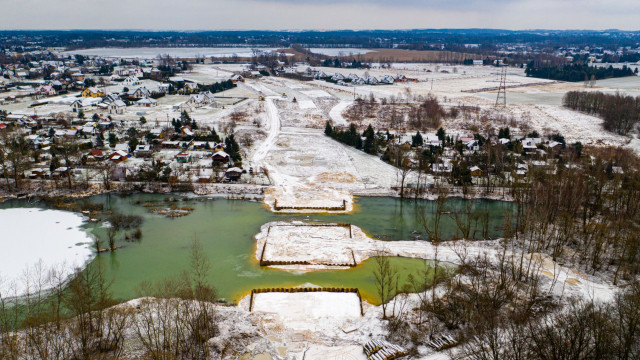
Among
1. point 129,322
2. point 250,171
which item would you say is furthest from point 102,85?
point 129,322

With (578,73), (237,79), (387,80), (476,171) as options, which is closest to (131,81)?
(237,79)

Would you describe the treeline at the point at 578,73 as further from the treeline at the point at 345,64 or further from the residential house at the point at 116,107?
the residential house at the point at 116,107

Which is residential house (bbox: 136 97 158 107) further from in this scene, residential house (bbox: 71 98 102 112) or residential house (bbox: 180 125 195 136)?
residential house (bbox: 180 125 195 136)

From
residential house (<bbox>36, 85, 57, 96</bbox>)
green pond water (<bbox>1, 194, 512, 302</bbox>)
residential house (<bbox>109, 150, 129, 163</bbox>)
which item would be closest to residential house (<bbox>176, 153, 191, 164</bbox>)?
residential house (<bbox>109, 150, 129, 163</bbox>)

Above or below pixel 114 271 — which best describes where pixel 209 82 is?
above

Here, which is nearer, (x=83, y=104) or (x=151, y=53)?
(x=83, y=104)

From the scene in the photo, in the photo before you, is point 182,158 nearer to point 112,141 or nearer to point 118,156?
point 118,156

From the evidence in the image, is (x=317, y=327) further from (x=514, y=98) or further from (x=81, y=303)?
(x=514, y=98)
